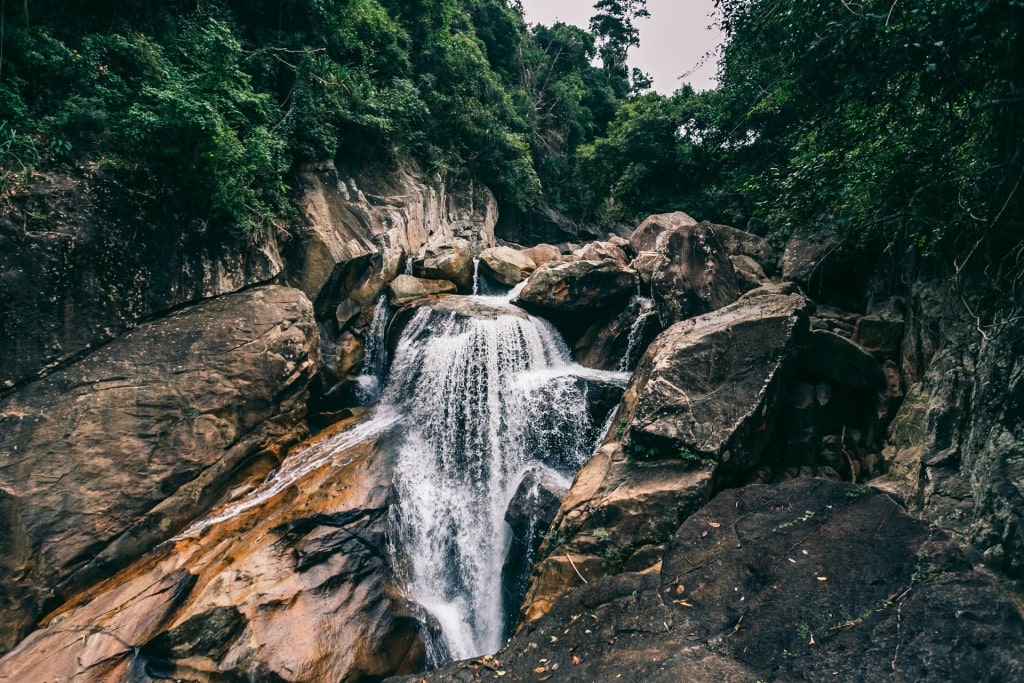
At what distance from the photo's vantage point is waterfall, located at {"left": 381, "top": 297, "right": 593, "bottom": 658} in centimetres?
690

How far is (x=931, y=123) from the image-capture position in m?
4.88

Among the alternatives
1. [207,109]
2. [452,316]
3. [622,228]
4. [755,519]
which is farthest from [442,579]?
[622,228]

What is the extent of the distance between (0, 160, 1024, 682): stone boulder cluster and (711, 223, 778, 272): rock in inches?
52.1

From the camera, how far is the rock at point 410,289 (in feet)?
38.8

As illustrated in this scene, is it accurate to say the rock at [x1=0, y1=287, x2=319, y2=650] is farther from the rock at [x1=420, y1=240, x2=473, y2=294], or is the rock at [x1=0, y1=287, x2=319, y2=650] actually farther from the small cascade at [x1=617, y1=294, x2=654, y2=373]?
the small cascade at [x1=617, y1=294, x2=654, y2=373]

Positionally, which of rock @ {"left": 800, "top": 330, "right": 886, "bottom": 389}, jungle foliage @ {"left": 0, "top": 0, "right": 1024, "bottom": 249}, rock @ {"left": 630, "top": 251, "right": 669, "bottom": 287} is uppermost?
jungle foliage @ {"left": 0, "top": 0, "right": 1024, "bottom": 249}

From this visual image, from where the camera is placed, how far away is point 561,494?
6.93 metres

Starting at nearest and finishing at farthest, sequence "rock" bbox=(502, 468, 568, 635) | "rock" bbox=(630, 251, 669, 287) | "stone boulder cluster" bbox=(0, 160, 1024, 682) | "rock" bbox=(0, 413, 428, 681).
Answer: "stone boulder cluster" bbox=(0, 160, 1024, 682) < "rock" bbox=(0, 413, 428, 681) < "rock" bbox=(502, 468, 568, 635) < "rock" bbox=(630, 251, 669, 287)

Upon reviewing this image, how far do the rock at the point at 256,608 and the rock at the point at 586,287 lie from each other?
612 centimetres

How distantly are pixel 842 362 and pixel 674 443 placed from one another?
318cm

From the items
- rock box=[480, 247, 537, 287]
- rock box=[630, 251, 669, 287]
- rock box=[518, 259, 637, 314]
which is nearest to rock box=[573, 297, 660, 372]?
rock box=[518, 259, 637, 314]

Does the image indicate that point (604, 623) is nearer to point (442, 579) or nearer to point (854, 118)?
point (442, 579)

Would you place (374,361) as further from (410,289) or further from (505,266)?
(505,266)

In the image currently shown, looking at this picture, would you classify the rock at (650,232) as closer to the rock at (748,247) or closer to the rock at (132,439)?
the rock at (748,247)
